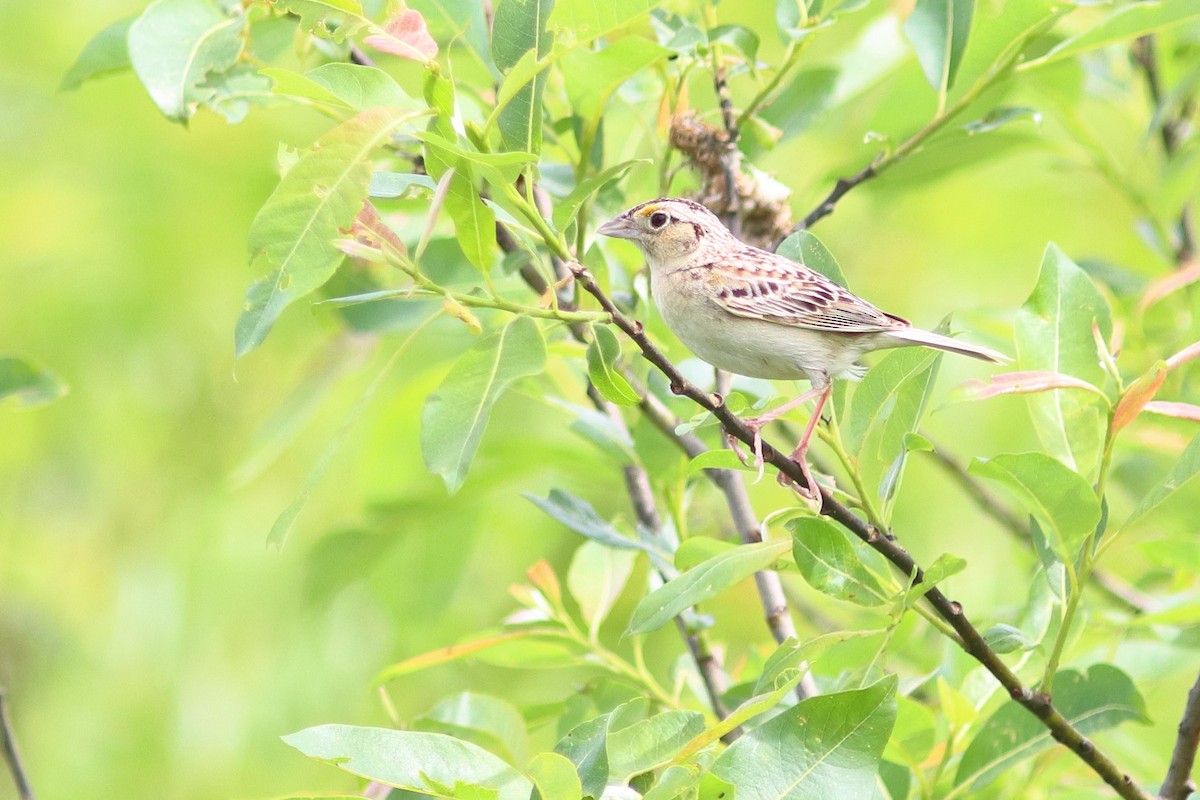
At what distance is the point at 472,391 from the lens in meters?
2.41

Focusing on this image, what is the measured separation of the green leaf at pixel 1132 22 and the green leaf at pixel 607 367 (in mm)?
1764

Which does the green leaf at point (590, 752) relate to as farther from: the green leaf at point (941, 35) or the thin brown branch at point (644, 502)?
the green leaf at point (941, 35)

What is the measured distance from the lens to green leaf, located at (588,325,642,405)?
8.14 feet

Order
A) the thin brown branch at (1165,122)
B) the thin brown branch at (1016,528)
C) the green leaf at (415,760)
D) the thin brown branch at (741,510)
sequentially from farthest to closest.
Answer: the thin brown branch at (1165,122), the thin brown branch at (1016,528), the thin brown branch at (741,510), the green leaf at (415,760)

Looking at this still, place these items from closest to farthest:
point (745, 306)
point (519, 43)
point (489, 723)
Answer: point (519, 43) < point (489, 723) < point (745, 306)

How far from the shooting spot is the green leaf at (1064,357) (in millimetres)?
2822

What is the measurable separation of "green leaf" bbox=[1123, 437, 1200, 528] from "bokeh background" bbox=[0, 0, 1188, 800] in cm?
382

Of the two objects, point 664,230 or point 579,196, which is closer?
point 579,196

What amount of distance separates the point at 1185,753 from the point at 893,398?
928 mm

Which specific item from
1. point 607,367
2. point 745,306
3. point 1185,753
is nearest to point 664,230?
point 745,306

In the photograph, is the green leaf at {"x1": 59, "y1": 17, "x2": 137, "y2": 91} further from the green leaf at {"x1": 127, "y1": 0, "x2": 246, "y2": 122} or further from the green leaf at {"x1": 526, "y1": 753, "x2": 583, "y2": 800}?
the green leaf at {"x1": 526, "y1": 753, "x2": 583, "y2": 800}

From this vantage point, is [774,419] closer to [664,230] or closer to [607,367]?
[607,367]

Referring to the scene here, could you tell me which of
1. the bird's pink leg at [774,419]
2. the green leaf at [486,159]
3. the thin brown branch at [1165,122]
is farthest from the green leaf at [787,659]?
the thin brown branch at [1165,122]

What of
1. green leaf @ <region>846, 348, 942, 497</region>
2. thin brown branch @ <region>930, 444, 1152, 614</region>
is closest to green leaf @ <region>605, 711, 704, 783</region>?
green leaf @ <region>846, 348, 942, 497</region>
